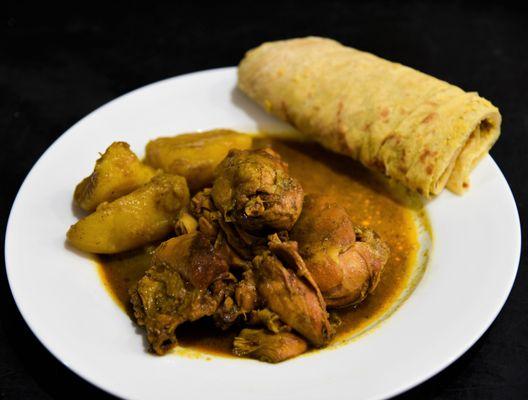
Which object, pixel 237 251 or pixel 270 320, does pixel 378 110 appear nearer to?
pixel 237 251

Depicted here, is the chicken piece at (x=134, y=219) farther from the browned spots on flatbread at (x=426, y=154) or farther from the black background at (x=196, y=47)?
the browned spots on flatbread at (x=426, y=154)

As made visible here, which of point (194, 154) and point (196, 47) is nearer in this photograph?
point (194, 154)

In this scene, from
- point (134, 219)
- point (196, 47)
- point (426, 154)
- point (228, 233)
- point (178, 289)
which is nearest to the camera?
point (178, 289)

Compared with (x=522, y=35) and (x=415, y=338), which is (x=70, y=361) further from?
(x=522, y=35)

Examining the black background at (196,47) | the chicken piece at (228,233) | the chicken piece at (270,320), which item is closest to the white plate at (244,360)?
the chicken piece at (270,320)

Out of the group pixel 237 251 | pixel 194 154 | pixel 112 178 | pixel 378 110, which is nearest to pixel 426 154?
pixel 378 110

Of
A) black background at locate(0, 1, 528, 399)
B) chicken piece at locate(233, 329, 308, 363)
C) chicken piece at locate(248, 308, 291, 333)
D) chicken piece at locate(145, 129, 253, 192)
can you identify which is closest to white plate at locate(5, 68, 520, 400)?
chicken piece at locate(233, 329, 308, 363)
